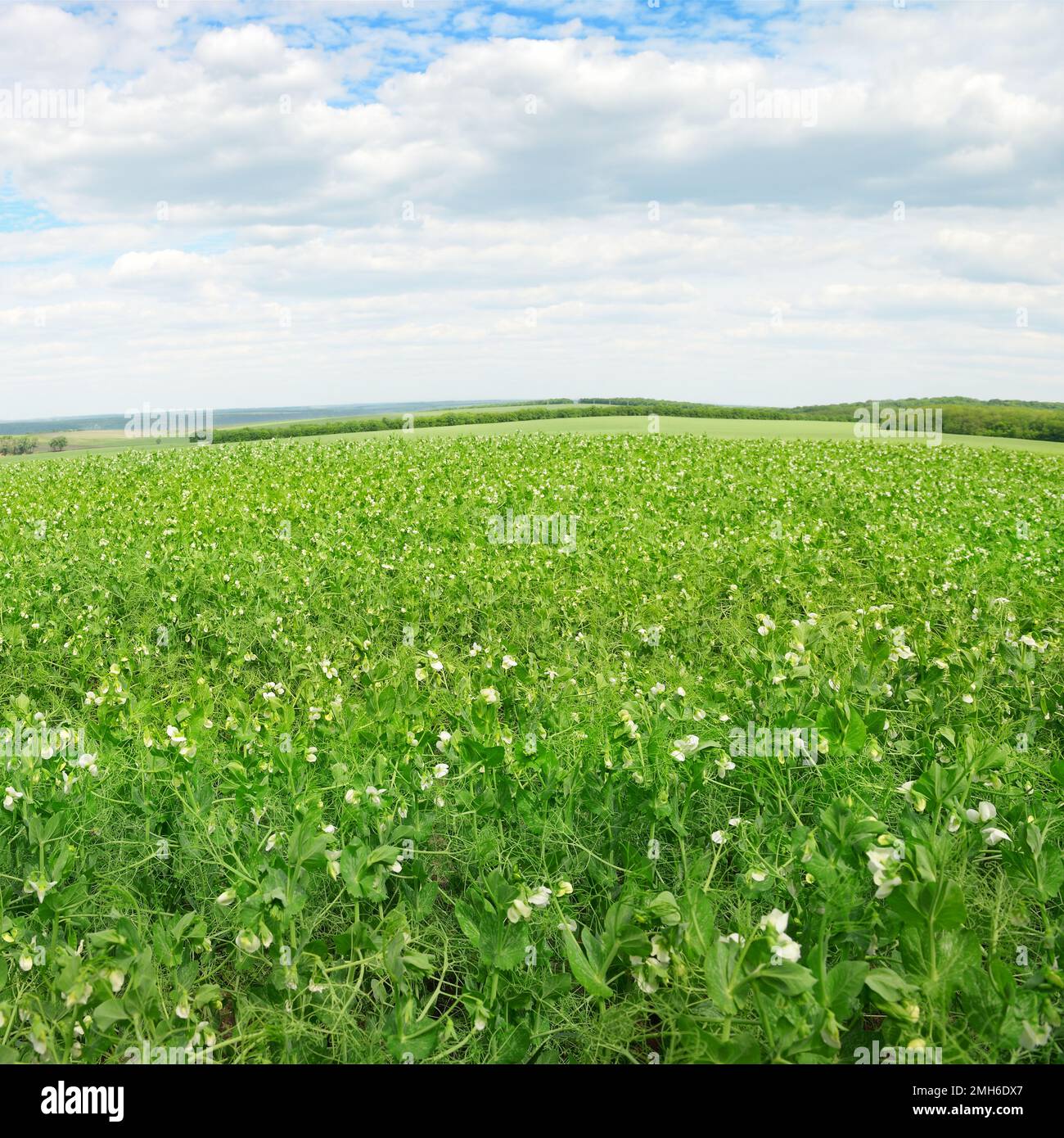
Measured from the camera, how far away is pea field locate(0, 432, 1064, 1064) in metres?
2.91

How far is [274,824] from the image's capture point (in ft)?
13.4

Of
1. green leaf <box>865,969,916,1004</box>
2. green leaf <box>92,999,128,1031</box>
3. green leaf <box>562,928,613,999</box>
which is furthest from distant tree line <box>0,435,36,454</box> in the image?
green leaf <box>865,969,916,1004</box>

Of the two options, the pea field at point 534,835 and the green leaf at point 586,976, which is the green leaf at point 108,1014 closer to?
the pea field at point 534,835

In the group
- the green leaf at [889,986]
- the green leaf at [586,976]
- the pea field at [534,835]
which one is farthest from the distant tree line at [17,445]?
the green leaf at [889,986]

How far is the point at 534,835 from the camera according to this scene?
162 inches

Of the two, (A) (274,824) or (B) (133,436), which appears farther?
(B) (133,436)

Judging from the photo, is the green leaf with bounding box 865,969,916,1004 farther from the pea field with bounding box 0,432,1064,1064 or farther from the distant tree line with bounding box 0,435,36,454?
the distant tree line with bounding box 0,435,36,454

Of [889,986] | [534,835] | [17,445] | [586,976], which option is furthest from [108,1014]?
[17,445]

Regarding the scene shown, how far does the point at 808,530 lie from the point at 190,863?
10380mm

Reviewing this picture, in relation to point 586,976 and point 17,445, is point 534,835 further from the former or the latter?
point 17,445

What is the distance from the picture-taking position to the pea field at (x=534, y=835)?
9.55 ft

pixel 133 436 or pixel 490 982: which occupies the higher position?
pixel 133 436
